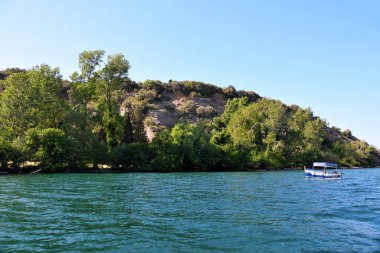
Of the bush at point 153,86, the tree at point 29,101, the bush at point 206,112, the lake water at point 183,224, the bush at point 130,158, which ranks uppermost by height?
the bush at point 153,86

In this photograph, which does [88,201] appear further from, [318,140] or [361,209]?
[318,140]

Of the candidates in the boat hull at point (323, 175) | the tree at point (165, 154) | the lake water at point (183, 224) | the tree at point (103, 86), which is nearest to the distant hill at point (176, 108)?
the tree at point (103, 86)

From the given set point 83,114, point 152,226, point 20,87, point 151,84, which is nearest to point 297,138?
point 151,84

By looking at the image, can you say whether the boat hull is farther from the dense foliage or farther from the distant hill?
the distant hill

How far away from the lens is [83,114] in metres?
76.9

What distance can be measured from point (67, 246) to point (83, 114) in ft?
216

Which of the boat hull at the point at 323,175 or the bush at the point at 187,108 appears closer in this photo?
the boat hull at the point at 323,175

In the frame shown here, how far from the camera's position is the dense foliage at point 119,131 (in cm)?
6756

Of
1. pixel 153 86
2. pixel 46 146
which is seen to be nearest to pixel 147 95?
pixel 153 86

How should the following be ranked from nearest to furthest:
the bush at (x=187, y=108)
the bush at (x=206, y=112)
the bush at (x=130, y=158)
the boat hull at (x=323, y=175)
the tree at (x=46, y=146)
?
the boat hull at (x=323, y=175), the tree at (x=46, y=146), the bush at (x=130, y=158), the bush at (x=187, y=108), the bush at (x=206, y=112)

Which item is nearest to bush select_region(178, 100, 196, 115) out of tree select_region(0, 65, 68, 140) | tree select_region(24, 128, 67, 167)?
tree select_region(0, 65, 68, 140)

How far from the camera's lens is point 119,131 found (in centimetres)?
7981

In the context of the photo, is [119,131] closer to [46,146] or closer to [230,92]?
[46,146]

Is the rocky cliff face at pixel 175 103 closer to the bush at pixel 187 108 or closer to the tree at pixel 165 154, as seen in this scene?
the bush at pixel 187 108
